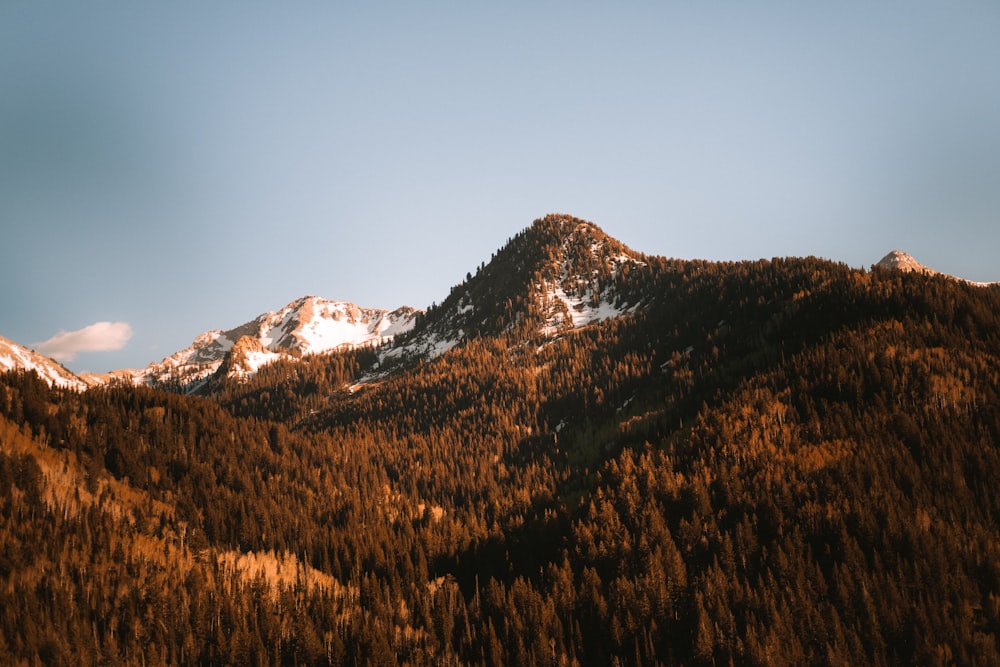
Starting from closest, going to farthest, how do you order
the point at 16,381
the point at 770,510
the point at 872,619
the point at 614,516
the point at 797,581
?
the point at 872,619
the point at 797,581
the point at 770,510
the point at 614,516
the point at 16,381

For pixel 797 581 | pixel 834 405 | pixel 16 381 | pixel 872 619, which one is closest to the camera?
pixel 872 619

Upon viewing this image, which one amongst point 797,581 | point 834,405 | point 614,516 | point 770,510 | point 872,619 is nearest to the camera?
point 872,619

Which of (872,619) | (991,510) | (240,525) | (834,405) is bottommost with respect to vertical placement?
(872,619)

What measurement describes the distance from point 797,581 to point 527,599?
56.3 m

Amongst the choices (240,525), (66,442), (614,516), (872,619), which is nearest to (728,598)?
(872,619)

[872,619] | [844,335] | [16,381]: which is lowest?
[872,619]

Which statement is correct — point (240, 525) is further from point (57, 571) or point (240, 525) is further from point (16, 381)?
point (16, 381)

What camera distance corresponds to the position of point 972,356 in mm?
169250

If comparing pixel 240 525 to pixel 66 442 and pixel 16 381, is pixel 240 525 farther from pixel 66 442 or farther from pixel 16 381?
pixel 16 381

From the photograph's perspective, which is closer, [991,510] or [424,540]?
[991,510]

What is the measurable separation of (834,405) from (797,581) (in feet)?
229

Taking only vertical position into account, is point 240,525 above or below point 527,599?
above

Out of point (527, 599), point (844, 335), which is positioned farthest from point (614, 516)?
point (844, 335)

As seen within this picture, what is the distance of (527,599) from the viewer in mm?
128125
